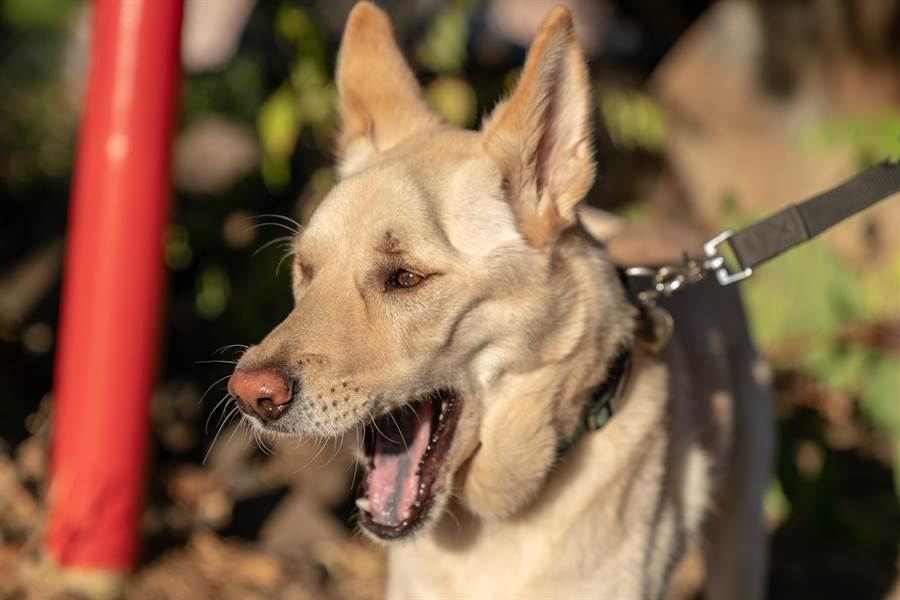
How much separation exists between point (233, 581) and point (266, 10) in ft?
9.13

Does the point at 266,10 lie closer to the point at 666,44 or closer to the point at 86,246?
the point at 86,246

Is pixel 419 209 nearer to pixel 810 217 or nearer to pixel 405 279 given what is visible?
pixel 405 279

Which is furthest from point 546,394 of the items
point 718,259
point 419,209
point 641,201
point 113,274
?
point 641,201

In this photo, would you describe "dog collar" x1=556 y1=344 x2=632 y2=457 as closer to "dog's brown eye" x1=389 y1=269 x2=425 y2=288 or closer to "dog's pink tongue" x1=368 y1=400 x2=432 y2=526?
"dog's pink tongue" x1=368 y1=400 x2=432 y2=526

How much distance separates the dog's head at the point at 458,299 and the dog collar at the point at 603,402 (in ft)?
0.26

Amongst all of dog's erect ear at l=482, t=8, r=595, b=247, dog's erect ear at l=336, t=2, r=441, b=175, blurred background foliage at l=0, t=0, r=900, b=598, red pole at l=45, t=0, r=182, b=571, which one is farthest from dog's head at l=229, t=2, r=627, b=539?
red pole at l=45, t=0, r=182, b=571

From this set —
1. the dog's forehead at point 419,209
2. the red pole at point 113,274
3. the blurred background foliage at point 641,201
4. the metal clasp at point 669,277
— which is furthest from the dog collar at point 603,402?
the red pole at point 113,274

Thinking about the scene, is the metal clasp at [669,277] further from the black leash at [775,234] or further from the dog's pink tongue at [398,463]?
the dog's pink tongue at [398,463]

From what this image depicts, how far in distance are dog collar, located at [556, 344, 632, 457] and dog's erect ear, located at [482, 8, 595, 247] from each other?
0.43 m

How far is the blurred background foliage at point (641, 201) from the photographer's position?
4832mm

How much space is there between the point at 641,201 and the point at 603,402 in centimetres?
400

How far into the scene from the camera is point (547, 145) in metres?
2.81

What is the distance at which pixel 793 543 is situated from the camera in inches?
206

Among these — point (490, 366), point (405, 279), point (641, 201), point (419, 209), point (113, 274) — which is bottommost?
point (641, 201)
